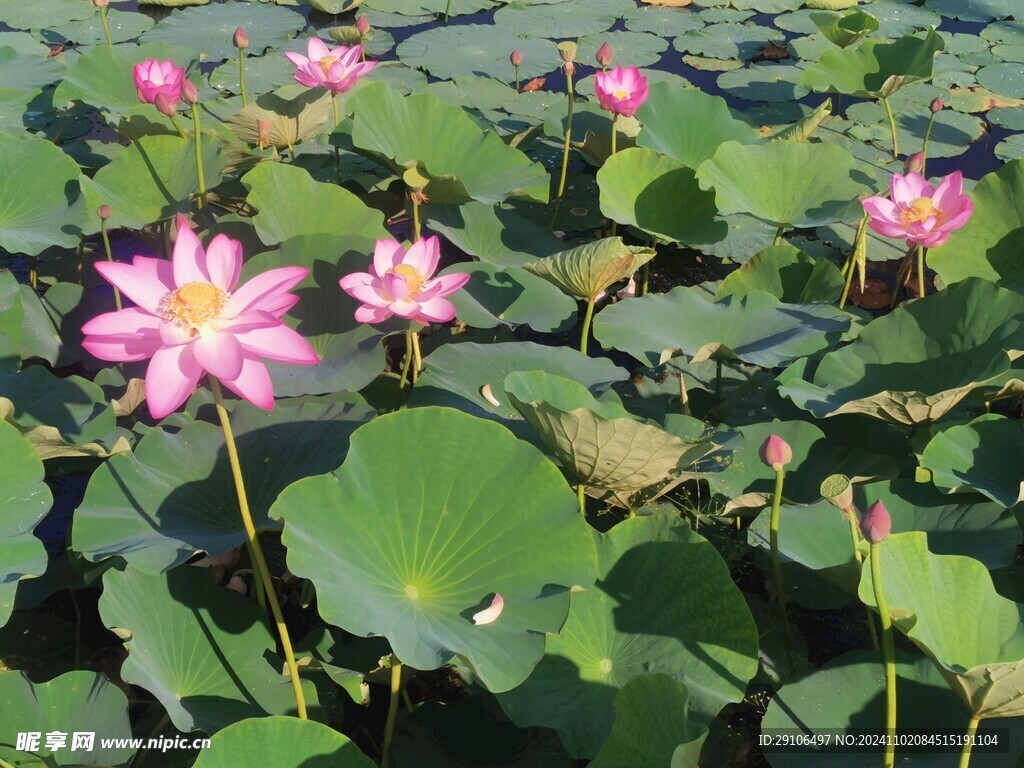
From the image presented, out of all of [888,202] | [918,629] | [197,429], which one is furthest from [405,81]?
[918,629]

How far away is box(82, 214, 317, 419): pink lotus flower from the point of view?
53.3 inches

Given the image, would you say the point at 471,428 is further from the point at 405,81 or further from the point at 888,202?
the point at 405,81

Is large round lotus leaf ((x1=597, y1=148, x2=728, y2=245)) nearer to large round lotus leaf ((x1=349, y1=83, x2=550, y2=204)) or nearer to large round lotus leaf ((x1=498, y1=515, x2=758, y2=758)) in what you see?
large round lotus leaf ((x1=349, y1=83, x2=550, y2=204))

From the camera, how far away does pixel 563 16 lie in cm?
511

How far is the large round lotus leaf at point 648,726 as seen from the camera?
4.38 feet

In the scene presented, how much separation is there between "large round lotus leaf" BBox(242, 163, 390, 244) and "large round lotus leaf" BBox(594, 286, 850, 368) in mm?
733

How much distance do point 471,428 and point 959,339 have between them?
4.16 feet

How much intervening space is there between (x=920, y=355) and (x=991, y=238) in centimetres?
67

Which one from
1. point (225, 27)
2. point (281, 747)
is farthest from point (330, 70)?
point (225, 27)

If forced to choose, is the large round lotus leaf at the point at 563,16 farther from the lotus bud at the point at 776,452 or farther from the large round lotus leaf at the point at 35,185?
the lotus bud at the point at 776,452

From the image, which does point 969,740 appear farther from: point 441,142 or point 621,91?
point 621,91

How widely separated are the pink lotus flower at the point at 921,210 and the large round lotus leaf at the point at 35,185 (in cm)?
228

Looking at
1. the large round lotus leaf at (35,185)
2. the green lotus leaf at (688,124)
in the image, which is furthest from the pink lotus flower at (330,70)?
the green lotus leaf at (688,124)

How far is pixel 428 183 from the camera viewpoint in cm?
274
